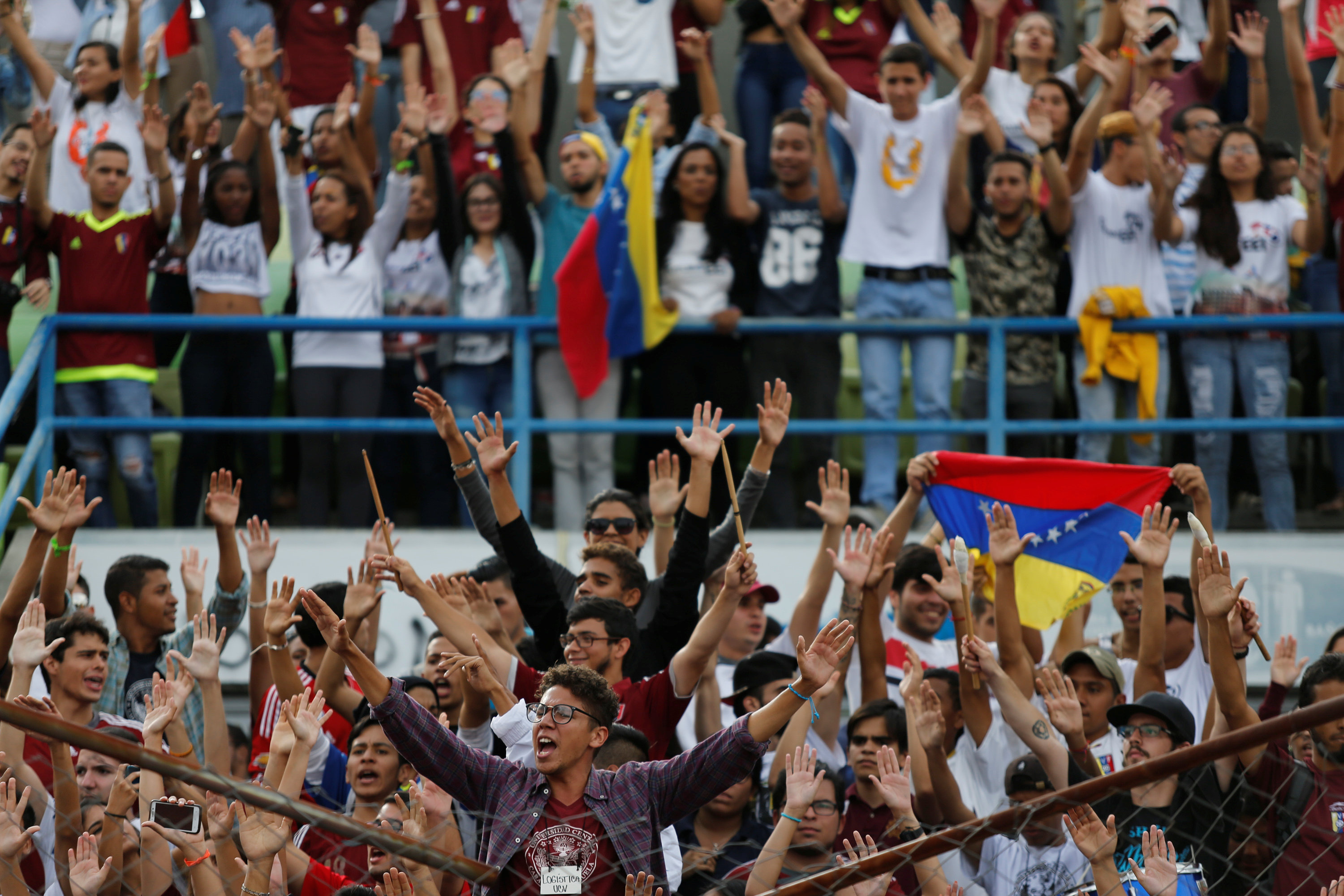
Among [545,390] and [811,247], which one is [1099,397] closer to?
[811,247]

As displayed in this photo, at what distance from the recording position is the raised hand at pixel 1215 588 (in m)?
5.02

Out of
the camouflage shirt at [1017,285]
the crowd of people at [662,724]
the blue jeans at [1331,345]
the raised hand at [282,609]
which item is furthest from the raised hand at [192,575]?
the blue jeans at [1331,345]

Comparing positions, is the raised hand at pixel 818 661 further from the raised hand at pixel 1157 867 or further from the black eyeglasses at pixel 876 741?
the black eyeglasses at pixel 876 741

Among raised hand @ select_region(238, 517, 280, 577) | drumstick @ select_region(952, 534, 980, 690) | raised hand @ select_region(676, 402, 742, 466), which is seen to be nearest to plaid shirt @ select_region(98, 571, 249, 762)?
raised hand @ select_region(238, 517, 280, 577)

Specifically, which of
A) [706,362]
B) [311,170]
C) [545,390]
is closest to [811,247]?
[706,362]

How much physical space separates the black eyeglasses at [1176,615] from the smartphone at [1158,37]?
3679mm

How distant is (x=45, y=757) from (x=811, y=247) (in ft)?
15.2

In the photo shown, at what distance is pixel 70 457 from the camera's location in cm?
830

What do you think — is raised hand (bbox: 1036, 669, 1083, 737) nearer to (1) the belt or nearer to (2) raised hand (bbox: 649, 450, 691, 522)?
(2) raised hand (bbox: 649, 450, 691, 522)

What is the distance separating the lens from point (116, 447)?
8.30m

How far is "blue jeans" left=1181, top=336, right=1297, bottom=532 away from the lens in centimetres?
836

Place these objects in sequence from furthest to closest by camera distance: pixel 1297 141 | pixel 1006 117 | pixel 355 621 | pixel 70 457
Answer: pixel 1297 141, pixel 1006 117, pixel 70 457, pixel 355 621

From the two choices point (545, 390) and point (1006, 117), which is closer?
point (545, 390)

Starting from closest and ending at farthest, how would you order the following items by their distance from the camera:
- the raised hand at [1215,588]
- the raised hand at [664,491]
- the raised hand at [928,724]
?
the raised hand at [1215,588] → the raised hand at [928,724] → the raised hand at [664,491]
